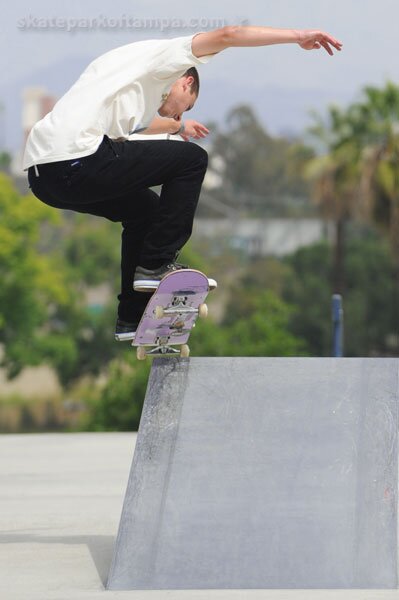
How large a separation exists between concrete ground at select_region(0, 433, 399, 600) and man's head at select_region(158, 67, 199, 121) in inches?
93.5

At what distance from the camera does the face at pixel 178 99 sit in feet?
21.8

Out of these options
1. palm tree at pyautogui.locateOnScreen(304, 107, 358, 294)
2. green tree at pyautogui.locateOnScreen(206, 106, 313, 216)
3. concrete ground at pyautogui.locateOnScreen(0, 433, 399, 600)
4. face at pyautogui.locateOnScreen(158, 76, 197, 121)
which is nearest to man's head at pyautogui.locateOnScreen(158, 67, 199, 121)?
face at pyautogui.locateOnScreen(158, 76, 197, 121)

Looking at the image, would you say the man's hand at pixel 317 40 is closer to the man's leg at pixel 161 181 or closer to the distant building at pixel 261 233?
the man's leg at pixel 161 181

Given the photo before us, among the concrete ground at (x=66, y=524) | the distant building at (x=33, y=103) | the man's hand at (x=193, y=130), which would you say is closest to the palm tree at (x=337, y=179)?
the concrete ground at (x=66, y=524)

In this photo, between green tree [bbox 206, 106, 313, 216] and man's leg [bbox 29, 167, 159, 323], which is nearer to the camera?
man's leg [bbox 29, 167, 159, 323]

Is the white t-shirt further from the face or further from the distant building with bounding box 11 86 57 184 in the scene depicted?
the distant building with bounding box 11 86 57 184

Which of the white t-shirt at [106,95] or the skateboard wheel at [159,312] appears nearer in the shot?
the white t-shirt at [106,95]

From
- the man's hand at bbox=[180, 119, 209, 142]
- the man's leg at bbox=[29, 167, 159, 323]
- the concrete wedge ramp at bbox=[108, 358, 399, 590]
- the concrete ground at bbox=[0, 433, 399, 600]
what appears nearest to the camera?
the concrete ground at bbox=[0, 433, 399, 600]

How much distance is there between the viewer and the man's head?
663 cm

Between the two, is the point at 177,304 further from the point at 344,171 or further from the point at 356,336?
the point at 356,336

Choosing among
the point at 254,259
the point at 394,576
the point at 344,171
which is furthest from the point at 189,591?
the point at 254,259

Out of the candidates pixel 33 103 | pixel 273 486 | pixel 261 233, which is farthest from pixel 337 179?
pixel 33 103

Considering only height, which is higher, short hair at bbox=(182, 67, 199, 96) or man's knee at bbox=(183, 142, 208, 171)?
short hair at bbox=(182, 67, 199, 96)

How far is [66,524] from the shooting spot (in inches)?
308
